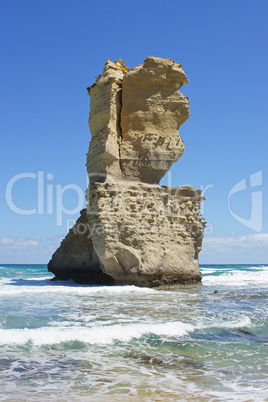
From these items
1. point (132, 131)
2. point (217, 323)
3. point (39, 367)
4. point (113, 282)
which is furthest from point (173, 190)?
point (39, 367)

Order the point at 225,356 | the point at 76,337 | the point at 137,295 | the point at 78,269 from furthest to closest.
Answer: the point at 78,269 → the point at 137,295 → the point at 76,337 → the point at 225,356

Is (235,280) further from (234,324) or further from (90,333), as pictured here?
(90,333)

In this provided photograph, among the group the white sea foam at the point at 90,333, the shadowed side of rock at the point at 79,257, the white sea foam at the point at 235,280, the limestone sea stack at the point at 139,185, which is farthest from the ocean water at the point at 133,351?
the white sea foam at the point at 235,280

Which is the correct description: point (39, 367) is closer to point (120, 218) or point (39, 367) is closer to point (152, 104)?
point (120, 218)

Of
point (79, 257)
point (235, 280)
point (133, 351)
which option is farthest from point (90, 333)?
point (235, 280)

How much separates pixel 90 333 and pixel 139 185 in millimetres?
8906

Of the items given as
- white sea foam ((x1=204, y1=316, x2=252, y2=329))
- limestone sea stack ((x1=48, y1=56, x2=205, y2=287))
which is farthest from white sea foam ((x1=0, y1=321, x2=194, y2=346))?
limestone sea stack ((x1=48, y1=56, x2=205, y2=287))

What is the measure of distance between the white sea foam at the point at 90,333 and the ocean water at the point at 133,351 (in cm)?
2

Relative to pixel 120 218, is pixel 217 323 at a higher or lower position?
lower

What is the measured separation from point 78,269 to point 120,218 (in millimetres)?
5033

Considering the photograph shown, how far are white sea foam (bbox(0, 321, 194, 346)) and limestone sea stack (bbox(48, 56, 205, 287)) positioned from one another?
22.0 feet

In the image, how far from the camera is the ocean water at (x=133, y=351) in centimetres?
426

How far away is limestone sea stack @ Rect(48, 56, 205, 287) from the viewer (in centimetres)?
1405

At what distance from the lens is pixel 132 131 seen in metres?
15.6
